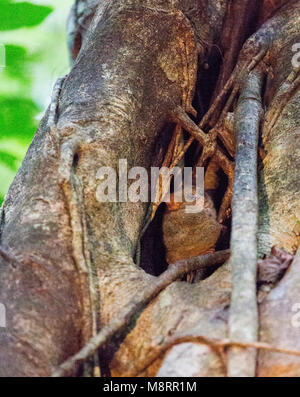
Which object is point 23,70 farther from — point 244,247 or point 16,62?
point 244,247

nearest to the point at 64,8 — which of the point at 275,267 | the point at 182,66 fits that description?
the point at 182,66

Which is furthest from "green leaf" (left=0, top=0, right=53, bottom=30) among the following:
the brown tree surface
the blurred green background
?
the brown tree surface

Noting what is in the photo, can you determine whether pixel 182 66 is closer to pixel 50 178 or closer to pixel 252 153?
pixel 252 153

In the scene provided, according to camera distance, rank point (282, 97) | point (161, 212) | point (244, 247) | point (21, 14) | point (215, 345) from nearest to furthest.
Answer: point (215, 345)
point (244, 247)
point (282, 97)
point (161, 212)
point (21, 14)

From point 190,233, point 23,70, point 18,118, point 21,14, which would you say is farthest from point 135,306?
point 21,14

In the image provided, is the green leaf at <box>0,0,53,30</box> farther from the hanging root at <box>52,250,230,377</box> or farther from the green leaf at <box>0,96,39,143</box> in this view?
the hanging root at <box>52,250,230,377</box>

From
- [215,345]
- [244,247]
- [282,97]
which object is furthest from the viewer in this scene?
[282,97]

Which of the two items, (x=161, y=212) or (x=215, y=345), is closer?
(x=215, y=345)

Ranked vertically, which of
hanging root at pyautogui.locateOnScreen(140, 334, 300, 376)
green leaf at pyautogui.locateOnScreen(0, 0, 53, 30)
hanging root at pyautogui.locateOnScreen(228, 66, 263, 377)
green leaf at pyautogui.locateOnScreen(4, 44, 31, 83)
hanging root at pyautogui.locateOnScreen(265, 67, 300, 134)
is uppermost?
green leaf at pyautogui.locateOnScreen(0, 0, 53, 30)
